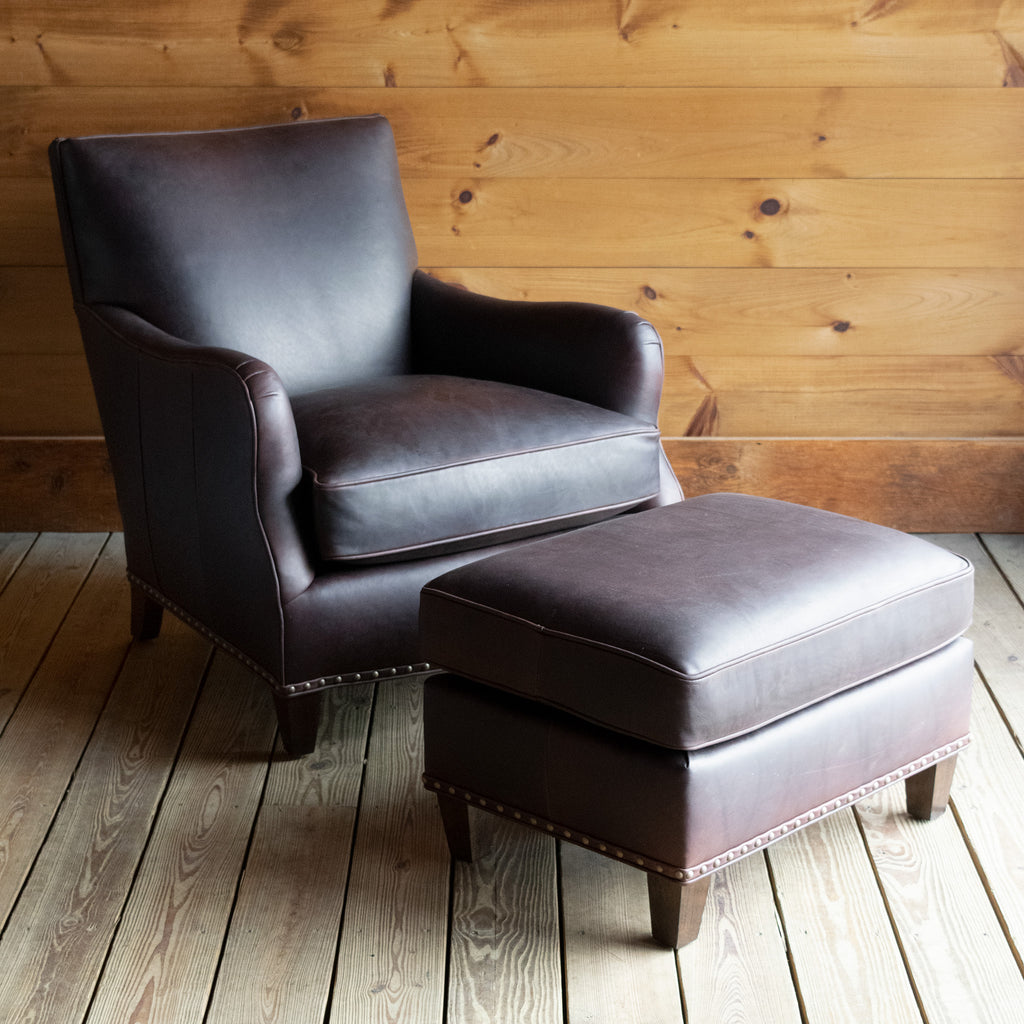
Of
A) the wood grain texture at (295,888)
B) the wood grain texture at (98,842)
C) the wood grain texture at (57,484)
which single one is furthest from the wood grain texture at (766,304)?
the wood grain texture at (295,888)

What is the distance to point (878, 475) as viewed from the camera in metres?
2.79

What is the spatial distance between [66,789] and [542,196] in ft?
4.96

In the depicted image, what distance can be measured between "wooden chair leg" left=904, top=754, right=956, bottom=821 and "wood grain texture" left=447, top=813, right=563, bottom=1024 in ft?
1.62

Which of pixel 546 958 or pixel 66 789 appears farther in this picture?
pixel 66 789

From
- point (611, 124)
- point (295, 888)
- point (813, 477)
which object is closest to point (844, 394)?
point (813, 477)

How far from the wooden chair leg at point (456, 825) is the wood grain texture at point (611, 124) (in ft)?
4.87

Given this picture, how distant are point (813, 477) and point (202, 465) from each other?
147 cm

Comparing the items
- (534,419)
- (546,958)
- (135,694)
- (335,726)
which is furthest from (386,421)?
(546,958)

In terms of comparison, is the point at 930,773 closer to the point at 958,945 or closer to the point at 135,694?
the point at 958,945

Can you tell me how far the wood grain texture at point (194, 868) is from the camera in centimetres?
140

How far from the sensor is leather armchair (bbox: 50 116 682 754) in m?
1.78

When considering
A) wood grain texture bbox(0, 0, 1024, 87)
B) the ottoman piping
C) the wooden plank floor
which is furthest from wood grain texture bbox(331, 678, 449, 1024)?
wood grain texture bbox(0, 0, 1024, 87)

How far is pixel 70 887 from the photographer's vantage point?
1.58 meters

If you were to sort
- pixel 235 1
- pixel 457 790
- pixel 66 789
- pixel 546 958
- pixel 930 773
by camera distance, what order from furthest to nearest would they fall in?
pixel 235 1 < pixel 66 789 < pixel 930 773 < pixel 457 790 < pixel 546 958
